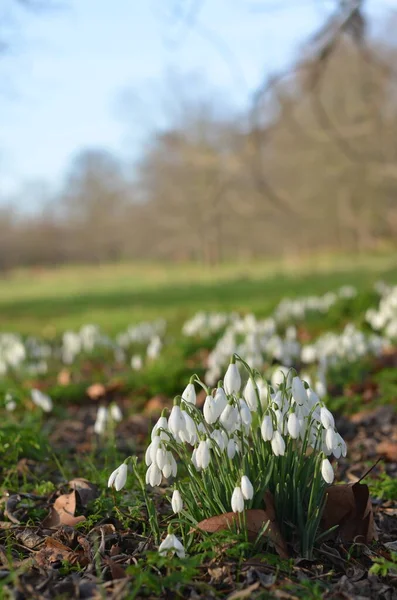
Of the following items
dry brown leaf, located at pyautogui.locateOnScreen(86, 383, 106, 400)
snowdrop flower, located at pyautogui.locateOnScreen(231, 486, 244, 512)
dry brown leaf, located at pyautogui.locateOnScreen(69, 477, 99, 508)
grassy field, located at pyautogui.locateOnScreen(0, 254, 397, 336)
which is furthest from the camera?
grassy field, located at pyautogui.locateOnScreen(0, 254, 397, 336)

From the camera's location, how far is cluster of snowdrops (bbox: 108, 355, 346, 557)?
247 centimetres

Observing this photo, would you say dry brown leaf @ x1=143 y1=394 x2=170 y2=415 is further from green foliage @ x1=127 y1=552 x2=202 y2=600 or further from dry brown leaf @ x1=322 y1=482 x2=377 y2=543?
green foliage @ x1=127 y1=552 x2=202 y2=600

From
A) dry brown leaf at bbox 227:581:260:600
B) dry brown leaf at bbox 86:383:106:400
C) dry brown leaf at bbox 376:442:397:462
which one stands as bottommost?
dry brown leaf at bbox 376:442:397:462

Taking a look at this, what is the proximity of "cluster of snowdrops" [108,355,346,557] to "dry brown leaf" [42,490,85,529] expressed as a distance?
46 centimetres

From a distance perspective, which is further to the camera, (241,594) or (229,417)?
(229,417)

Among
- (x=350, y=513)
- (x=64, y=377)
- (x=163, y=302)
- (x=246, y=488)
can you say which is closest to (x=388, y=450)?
(x=350, y=513)

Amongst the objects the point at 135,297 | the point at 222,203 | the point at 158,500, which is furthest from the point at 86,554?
the point at 222,203

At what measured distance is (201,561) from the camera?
234 centimetres

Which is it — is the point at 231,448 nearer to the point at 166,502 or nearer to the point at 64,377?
the point at 166,502

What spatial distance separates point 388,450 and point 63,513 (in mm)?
2177

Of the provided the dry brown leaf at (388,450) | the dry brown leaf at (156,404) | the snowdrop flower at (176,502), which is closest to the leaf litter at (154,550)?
the snowdrop flower at (176,502)

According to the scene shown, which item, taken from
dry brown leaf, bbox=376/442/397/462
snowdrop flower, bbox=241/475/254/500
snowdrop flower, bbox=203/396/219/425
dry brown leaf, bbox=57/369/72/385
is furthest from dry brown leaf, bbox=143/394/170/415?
snowdrop flower, bbox=241/475/254/500

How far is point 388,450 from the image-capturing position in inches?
167

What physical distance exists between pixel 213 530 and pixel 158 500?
68 cm
